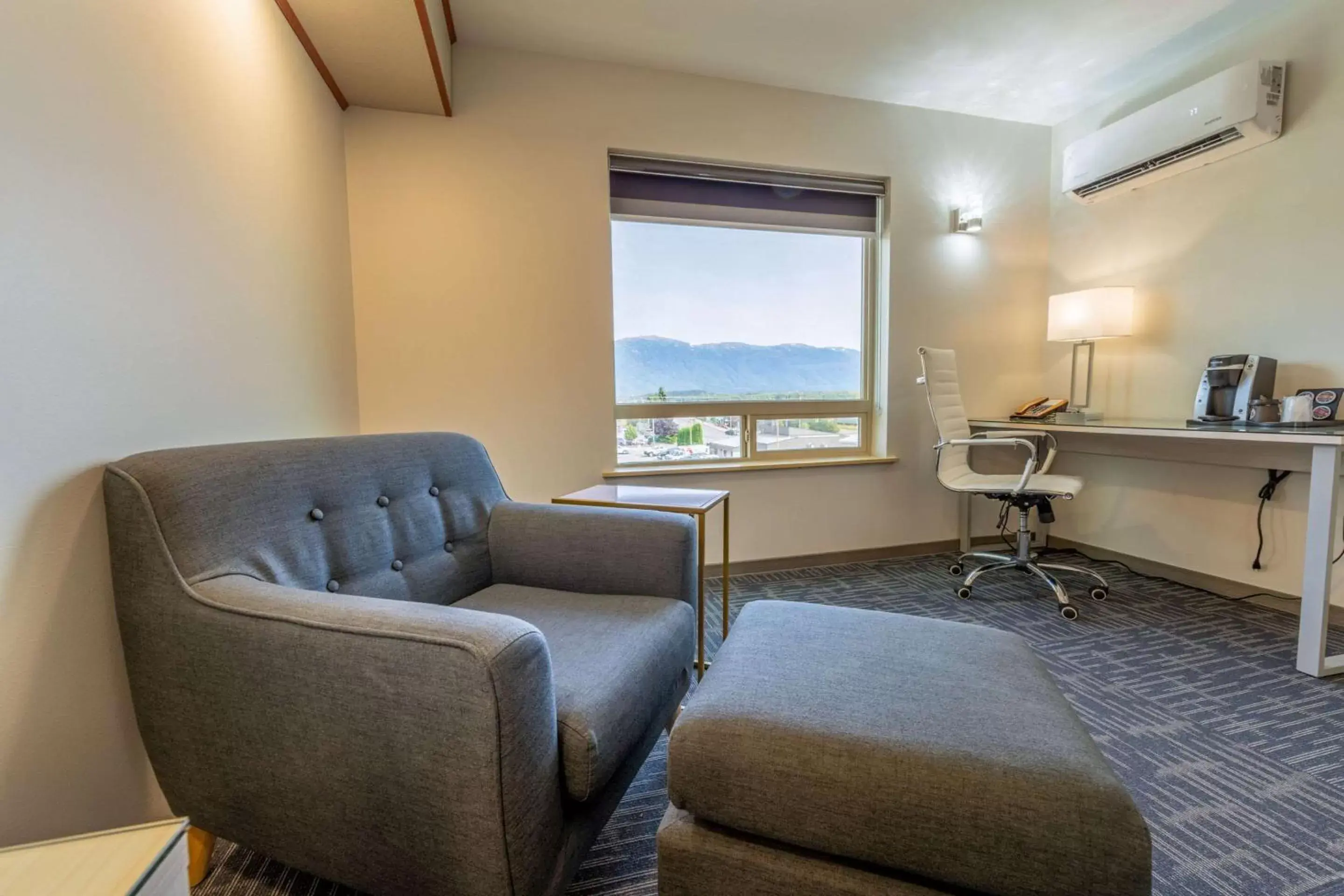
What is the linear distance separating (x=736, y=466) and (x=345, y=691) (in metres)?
2.26

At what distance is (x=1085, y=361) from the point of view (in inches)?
124

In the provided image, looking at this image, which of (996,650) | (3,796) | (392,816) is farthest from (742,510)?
(3,796)

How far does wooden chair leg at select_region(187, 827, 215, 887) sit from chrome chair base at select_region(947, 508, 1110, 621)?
269cm

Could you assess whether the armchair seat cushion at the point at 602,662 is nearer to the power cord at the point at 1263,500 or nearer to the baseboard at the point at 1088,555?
the baseboard at the point at 1088,555

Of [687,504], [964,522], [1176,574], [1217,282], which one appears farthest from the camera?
[964,522]

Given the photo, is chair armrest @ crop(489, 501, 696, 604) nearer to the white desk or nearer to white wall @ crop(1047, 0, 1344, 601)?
the white desk

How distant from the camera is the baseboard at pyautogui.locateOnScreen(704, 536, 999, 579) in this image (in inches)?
115

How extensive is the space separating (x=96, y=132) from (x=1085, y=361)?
411 centimetres

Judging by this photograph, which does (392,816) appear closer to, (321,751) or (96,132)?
(321,751)

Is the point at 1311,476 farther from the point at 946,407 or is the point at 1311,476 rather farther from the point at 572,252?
the point at 572,252

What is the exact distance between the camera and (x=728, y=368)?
2.96 meters

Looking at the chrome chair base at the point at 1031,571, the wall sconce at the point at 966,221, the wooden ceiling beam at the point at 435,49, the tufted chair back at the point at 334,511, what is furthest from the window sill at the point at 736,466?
the wooden ceiling beam at the point at 435,49

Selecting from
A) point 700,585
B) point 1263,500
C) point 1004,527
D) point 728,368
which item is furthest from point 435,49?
point 1263,500

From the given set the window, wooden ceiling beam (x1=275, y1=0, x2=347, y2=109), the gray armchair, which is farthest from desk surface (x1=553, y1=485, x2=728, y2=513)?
wooden ceiling beam (x1=275, y1=0, x2=347, y2=109)
